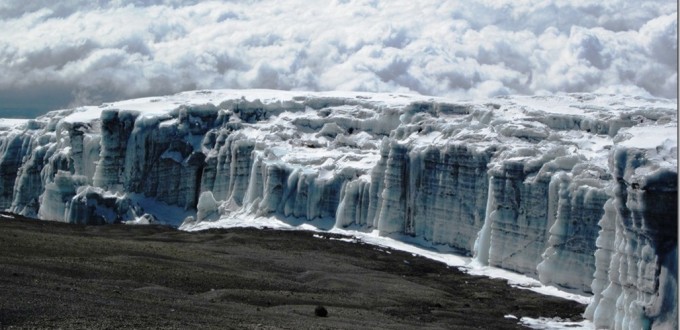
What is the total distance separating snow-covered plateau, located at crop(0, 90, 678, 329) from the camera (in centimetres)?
4125

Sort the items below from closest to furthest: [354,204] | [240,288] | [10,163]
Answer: [240,288] < [354,204] < [10,163]

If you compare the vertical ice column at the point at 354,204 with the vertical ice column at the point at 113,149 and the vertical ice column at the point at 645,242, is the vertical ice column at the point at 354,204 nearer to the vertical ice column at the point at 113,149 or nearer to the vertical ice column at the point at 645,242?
the vertical ice column at the point at 113,149

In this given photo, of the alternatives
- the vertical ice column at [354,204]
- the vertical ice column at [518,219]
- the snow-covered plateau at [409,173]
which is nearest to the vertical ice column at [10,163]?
the snow-covered plateau at [409,173]

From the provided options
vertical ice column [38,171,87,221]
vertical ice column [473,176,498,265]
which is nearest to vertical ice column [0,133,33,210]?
vertical ice column [38,171,87,221]

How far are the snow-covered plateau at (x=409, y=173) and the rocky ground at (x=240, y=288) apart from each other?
4371 mm

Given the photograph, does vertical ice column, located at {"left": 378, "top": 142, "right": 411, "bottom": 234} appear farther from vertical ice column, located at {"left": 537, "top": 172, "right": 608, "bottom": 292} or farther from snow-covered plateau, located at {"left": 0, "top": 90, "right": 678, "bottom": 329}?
vertical ice column, located at {"left": 537, "top": 172, "right": 608, "bottom": 292}

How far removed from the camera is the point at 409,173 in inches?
3063

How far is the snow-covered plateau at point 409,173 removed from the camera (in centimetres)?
4125

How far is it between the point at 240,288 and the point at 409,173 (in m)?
31.9

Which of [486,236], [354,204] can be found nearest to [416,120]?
[354,204]

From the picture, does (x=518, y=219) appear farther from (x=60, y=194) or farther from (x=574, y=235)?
(x=60, y=194)

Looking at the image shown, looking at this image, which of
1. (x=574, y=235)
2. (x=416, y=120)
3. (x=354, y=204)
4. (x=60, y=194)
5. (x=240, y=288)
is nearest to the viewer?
(x=240, y=288)

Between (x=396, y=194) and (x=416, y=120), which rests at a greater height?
(x=416, y=120)

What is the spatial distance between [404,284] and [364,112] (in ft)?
125
